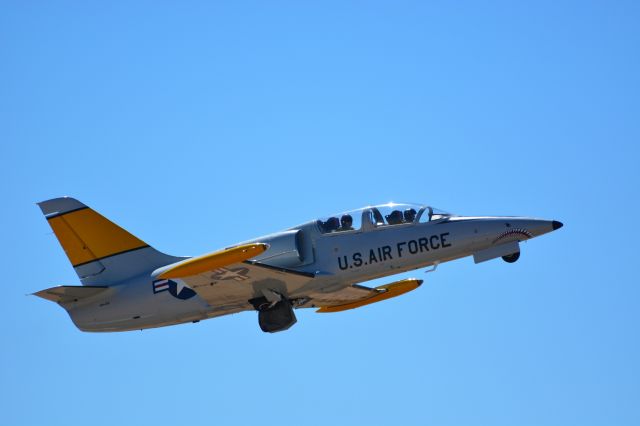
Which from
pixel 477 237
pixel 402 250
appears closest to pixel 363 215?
pixel 402 250

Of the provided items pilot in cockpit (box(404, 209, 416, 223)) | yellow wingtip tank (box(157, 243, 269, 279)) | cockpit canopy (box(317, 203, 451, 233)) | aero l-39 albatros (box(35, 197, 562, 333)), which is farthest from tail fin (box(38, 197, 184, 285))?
pilot in cockpit (box(404, 209, 416, 223))

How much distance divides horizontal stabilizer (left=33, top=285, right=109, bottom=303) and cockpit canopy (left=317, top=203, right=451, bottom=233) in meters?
6.13

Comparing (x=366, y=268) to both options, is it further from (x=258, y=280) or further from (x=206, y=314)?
(x=206, y=314)

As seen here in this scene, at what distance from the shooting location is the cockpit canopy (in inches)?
968

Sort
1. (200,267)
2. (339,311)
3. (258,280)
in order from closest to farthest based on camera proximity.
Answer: (200,267) < (258,280) < (339,311)

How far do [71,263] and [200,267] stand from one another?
6.20 meters

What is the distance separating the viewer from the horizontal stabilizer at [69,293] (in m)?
24.7

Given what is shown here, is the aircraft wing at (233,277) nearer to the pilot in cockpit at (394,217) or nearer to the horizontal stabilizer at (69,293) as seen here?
the horizontal stabilizer at (69,293)

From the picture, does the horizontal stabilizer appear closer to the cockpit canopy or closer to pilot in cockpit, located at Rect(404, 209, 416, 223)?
the cockpit canopy

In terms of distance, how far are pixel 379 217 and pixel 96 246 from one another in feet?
25.8

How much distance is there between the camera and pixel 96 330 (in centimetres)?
2553

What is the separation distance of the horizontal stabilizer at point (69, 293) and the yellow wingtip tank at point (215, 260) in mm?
4130

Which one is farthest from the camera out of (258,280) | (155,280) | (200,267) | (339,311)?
(339,311)

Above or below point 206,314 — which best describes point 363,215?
above
